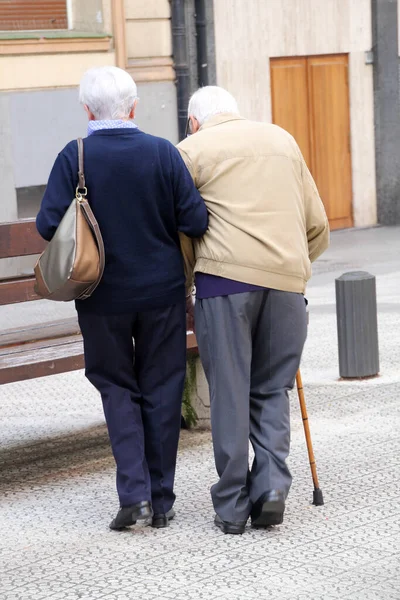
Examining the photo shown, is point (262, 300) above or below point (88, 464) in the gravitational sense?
above

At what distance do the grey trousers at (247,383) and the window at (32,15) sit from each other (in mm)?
10779

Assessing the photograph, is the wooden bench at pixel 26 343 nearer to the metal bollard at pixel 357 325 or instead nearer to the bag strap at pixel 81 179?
the bag strap at pixel 81 179

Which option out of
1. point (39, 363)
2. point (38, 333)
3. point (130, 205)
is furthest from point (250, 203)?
point (38, 333)

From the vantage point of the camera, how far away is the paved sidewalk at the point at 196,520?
4.34m

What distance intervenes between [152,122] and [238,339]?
11.5 m

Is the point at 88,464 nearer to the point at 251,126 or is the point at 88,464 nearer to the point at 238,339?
the point at 238,339

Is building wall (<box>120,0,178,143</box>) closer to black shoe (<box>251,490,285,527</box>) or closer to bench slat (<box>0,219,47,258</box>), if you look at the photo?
bench slat (<box>0,219,47,258</box>)

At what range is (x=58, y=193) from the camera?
15.9 feet

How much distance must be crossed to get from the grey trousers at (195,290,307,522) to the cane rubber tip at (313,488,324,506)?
0.34 metres

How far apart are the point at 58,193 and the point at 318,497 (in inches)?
64.4

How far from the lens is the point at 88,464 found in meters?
6.21

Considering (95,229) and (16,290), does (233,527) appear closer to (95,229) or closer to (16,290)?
(95,229)

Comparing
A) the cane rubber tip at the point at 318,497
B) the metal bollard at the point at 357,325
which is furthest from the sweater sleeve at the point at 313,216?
the metal bollard at the point at 357,325

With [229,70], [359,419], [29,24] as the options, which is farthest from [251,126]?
[229,70]
